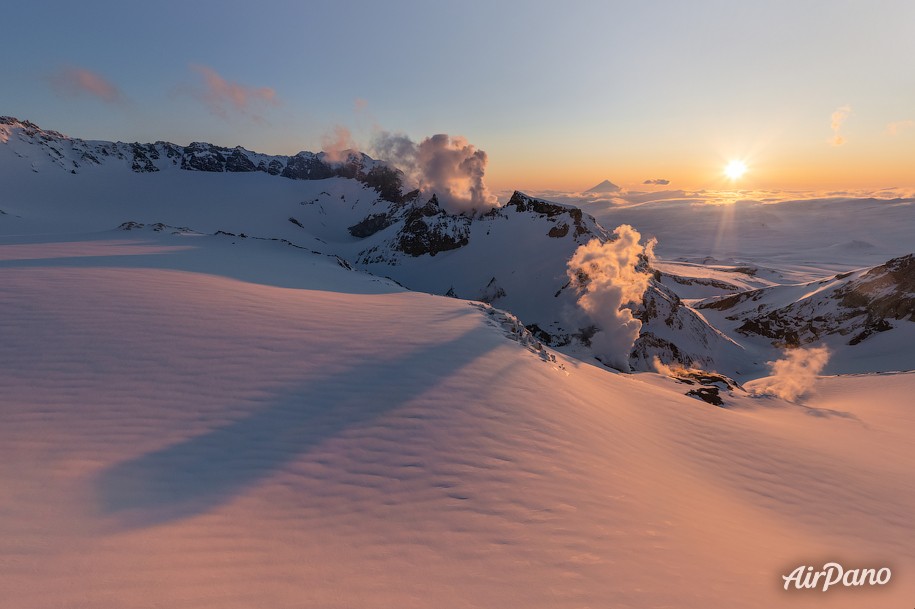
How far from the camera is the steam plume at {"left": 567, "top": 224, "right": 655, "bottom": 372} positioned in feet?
123

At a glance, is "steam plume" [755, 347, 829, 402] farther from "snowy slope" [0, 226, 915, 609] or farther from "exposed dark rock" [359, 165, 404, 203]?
"exposed dark rock" [359, 165, 404, 203]

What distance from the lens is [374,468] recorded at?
6266mm

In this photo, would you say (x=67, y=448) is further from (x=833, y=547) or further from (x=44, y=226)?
(x=44, y=226)

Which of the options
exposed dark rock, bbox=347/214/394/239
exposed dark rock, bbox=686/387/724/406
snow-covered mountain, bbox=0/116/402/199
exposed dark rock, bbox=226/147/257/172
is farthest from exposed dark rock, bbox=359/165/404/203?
exposed dark rock, bbox=686/387/724/406

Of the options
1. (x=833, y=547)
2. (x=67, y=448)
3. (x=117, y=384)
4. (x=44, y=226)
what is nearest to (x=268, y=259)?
(x=117, y=384)

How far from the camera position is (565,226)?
6316 centimetres

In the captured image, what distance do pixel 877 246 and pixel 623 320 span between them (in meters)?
188

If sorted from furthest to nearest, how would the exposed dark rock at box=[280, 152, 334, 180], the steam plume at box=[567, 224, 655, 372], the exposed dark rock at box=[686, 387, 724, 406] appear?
the exposed dark rock at box=[280, 152, 334, 180] < the steam plume at box=[567, 224, 655, 372] < the exposed dark rock at box=[686, 387, 724, 406]

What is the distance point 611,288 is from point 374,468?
40790 millimetres

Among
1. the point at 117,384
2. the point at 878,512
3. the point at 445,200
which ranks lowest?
the point at 878,512

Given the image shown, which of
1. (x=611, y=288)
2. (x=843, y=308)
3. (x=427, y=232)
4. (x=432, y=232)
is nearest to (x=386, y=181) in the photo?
(x=427, y=232)

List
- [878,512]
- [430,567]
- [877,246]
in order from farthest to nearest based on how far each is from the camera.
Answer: [877,246], [878,512], [430,567]

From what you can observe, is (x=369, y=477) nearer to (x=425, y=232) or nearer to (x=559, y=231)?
(x=559, y=231)

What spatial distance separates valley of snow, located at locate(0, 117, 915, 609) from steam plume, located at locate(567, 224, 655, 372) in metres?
21.0
